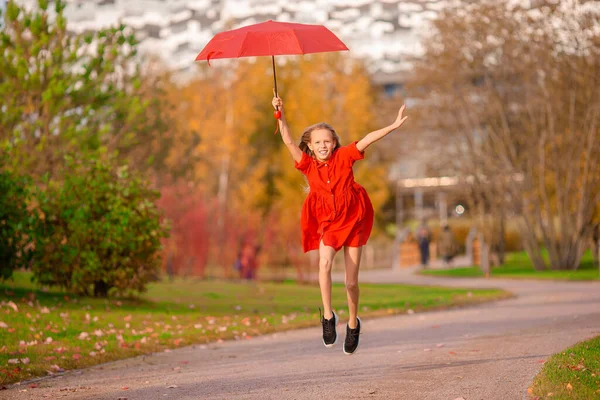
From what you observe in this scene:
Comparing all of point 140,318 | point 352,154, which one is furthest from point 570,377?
point 140,318

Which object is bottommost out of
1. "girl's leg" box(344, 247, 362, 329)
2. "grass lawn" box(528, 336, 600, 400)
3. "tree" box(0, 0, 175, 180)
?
"grass lawn" box(528, 336, 600, 400)

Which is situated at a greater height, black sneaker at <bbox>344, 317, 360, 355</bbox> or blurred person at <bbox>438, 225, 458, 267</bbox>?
blurred person at <bbox>438, 225, 458, 267</bbox>

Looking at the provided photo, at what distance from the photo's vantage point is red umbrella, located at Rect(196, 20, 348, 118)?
8.46m

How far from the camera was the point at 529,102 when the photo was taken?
99.0 ft

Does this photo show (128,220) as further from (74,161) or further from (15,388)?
(15,388)

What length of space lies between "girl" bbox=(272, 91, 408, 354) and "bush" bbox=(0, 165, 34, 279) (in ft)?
24.3

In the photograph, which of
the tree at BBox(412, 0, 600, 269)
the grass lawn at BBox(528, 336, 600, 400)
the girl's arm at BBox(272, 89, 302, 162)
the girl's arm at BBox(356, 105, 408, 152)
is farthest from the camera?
the tree at BBox(412, 0, 600, 269)

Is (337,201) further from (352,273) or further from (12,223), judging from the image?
(12,223)

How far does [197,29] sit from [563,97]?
174ft

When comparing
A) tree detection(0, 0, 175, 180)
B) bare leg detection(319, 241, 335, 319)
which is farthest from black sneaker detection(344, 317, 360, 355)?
tree detection(0, 0, 175, 180)

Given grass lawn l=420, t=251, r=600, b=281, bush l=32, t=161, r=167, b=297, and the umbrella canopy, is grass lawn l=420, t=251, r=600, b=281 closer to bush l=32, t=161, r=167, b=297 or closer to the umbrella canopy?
bush l=32, t=161, r=167, b=297

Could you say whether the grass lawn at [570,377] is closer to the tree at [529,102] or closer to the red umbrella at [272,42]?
the red umbrella at [272,42]

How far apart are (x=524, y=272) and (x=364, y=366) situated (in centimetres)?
2264

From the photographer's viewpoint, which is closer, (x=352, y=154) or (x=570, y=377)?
(x=570, y=377)
